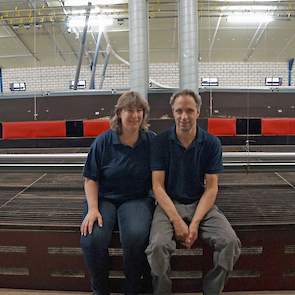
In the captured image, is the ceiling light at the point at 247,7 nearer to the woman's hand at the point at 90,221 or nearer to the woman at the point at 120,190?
the woman at the point at 120,190

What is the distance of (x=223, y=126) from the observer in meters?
4.06

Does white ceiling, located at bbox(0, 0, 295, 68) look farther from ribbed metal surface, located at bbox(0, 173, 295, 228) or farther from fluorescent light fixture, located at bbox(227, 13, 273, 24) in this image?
ribbed metal surface, located at bbox(0, 173, 295, 228)

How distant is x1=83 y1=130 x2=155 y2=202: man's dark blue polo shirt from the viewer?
1.71 m

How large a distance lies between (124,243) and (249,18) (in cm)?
734

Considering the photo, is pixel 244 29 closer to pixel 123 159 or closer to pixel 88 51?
pixel 88 51

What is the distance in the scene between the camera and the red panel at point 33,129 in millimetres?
3814

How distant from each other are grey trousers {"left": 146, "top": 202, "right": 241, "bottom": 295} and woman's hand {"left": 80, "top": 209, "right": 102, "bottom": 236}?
0.26m

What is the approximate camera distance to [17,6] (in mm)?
7270

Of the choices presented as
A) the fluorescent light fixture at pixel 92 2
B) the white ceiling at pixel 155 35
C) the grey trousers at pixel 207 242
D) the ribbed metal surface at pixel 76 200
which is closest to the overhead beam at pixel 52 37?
the white ceiling at pixel 155 35

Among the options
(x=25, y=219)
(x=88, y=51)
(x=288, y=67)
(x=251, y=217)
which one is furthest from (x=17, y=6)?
(x=288, y=67)

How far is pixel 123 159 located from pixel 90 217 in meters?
0.32

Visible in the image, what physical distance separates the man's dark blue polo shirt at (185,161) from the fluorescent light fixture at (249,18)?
6.42 m

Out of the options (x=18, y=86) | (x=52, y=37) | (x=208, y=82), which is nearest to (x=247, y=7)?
(x=208, y=82)

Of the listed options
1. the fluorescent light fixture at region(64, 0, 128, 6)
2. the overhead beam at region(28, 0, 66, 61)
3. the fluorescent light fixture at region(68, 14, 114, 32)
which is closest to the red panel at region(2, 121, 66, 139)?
the fluorescent light fixture at region(64, 0, 128, 6)
